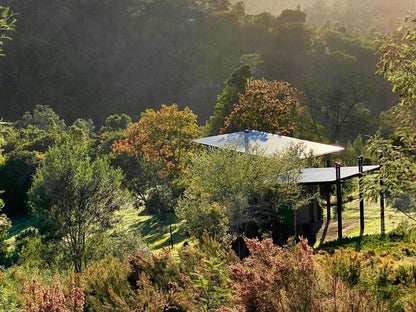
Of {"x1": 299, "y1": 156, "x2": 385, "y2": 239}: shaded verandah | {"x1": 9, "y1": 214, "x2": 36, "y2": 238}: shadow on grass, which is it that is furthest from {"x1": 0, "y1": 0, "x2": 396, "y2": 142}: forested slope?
{"x1": 299, "y1": 156, "x2": 385, "y2": 239}: shaded verandah

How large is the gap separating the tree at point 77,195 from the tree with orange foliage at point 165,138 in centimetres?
1237

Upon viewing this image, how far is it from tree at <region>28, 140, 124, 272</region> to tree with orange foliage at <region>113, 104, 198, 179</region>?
12.4 metres

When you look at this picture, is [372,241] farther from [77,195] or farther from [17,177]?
[17,177]

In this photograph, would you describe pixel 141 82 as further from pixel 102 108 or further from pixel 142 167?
pixel 142 167

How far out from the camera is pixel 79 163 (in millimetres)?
22047

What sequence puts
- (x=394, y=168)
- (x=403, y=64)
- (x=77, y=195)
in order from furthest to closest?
(x=77, y=195), (x=394, y=168), (x=403, y=64)

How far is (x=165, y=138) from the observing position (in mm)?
36406

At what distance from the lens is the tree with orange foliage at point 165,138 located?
3578 cm

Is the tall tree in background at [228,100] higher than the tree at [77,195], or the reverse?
the tall tree in background at [228,100]

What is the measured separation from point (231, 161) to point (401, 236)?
24.4 feet

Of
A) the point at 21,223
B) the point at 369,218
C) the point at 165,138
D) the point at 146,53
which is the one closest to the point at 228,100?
the point at 165,138

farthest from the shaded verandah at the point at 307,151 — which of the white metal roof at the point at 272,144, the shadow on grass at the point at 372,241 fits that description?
the shadow on grass at the point at 372,241

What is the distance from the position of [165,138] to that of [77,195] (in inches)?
584

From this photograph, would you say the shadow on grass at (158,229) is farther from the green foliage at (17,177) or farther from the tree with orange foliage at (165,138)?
the green foliage at (17,177)
